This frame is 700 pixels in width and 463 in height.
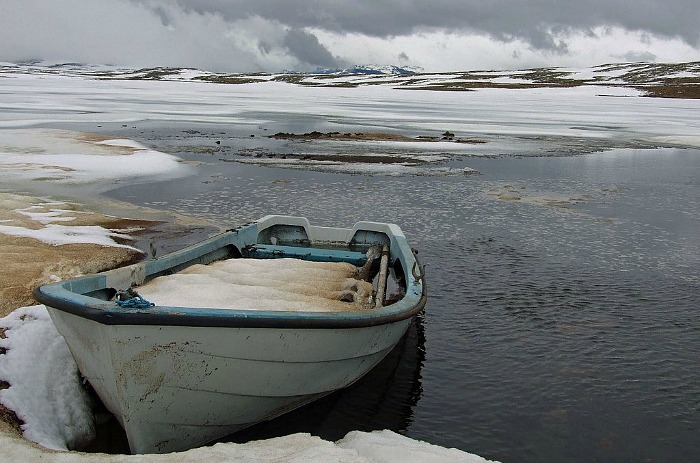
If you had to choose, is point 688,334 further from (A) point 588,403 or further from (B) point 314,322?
(B) point 314,322

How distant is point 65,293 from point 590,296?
25.4 ft

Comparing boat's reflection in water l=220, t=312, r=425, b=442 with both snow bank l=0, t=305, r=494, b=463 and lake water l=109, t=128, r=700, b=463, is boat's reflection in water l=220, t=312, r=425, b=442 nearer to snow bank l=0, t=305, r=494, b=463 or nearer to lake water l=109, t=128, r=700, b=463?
lake water l=109, t=128, r=700, b=463

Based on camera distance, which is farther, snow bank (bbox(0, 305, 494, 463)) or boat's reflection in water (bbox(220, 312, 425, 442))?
boat's reflection in water (bbox(220, 312, 425, 442))

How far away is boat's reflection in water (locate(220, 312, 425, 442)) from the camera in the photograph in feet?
21.6

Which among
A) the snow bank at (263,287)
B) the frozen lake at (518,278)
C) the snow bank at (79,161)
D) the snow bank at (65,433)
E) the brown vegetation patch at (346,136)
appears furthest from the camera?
the brown vegetation patch at (346,136)

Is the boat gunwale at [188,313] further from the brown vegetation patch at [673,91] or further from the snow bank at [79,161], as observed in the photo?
the brown vegetation patch at [673,91]

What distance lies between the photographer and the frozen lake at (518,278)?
267 inches

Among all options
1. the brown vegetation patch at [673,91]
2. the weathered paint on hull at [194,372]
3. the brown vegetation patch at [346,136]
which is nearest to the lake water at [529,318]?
the weathered paint on hull at [194,372]

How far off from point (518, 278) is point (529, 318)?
182cm

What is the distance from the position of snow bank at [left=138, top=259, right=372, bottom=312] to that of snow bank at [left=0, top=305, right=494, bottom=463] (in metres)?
1.18

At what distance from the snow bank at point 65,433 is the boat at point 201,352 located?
39cm

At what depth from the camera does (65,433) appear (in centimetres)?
600

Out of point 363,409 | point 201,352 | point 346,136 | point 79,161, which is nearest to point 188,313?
point 201,352

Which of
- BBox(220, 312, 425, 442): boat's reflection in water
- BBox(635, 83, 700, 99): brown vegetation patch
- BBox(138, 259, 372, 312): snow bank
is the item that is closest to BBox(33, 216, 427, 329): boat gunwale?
BBox(138, 259, 372, 312): snow bank
